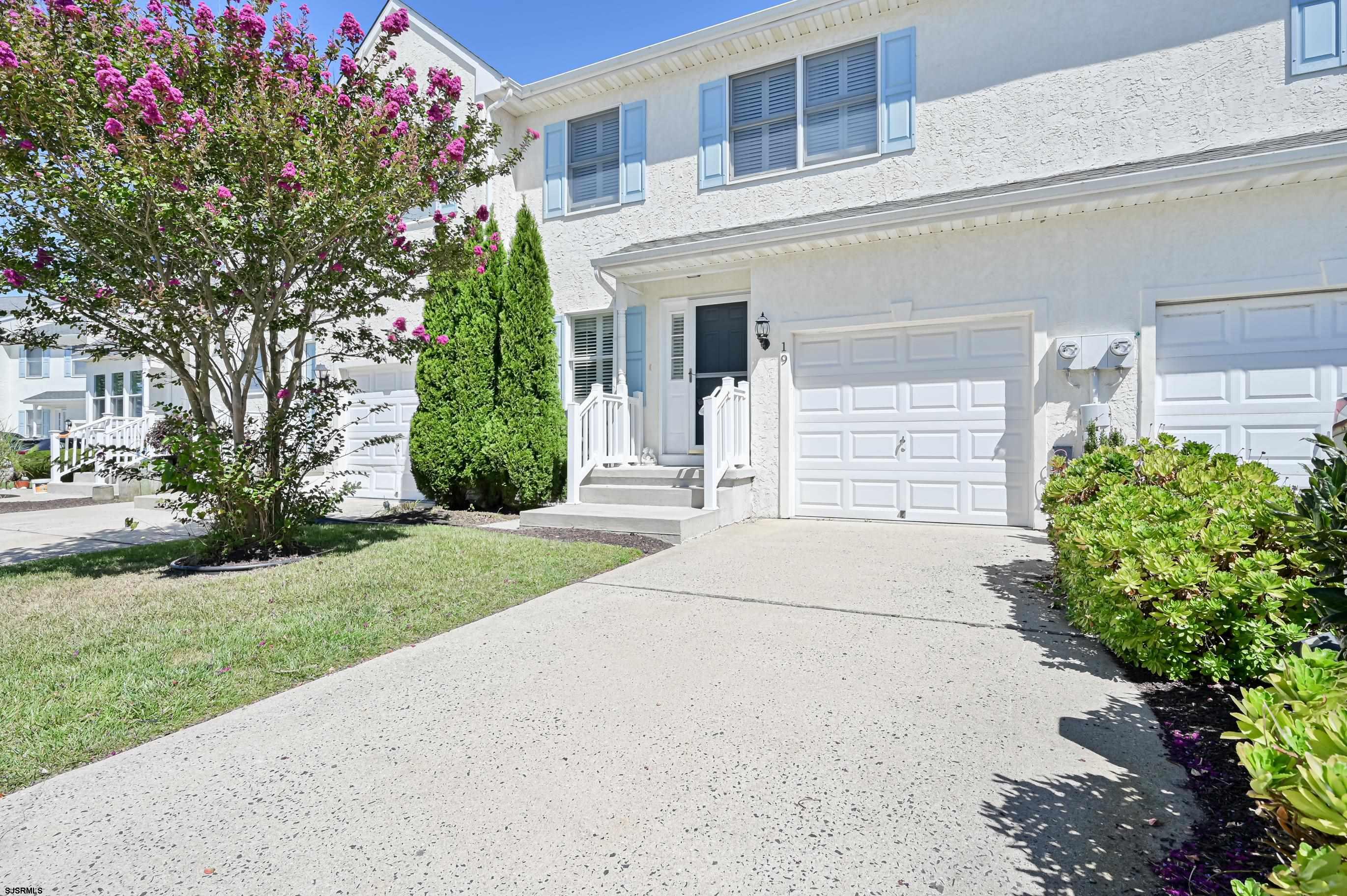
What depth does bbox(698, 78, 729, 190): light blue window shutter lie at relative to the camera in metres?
8.87

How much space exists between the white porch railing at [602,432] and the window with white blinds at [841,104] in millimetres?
3931

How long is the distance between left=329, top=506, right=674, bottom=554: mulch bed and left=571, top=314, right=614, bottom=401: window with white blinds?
2205 mm

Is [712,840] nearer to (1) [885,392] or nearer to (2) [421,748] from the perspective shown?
(2) [421,748]

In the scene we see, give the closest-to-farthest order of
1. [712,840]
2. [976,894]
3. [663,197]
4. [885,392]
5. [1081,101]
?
[976,894], [712,840], [1081,101], [885,392], [663,197]

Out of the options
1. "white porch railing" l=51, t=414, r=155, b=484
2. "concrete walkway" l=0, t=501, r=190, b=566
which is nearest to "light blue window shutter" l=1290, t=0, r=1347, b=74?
"concrete walkway" l=0, t=501, r=190, b=566

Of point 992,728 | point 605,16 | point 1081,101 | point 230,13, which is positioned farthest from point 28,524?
point 1081,101

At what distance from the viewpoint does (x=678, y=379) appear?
29.7 ft

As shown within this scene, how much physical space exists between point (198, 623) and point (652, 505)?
4634 mm

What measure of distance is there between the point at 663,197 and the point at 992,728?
823 centimetres

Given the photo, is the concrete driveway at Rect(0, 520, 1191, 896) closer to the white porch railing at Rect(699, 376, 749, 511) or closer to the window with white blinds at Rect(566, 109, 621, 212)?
the white porch railing at Rect(699, 376, 749, 511)

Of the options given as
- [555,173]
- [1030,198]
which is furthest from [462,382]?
[1030,198]

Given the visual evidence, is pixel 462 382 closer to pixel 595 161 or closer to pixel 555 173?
pixel 555 173

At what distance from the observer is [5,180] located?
4.73 m

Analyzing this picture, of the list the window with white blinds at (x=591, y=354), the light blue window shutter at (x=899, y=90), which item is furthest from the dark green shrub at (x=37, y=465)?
the light blue window shutter at (x=899, y=90)
